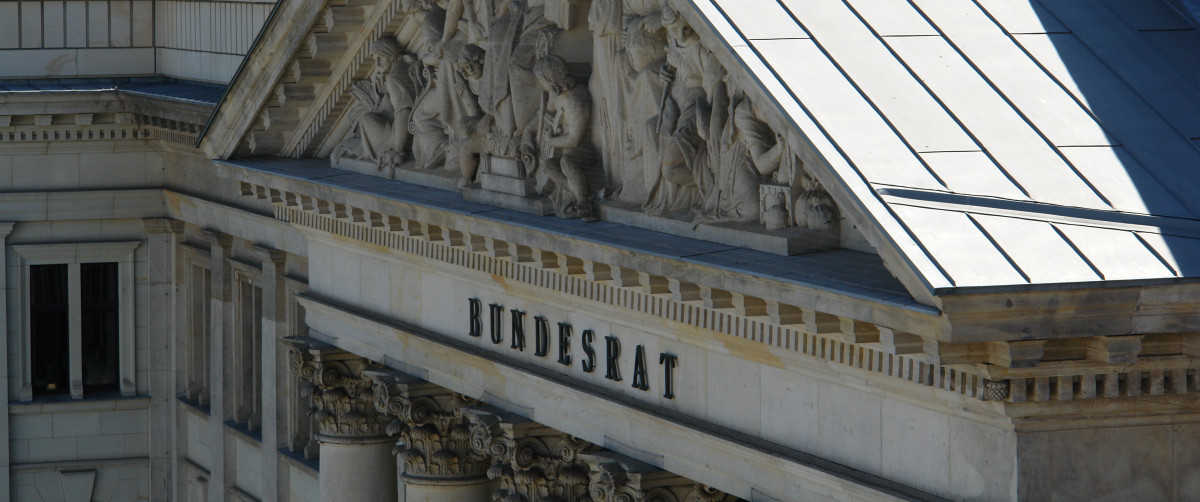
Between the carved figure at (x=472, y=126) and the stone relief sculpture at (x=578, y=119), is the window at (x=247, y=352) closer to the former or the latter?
the stone relief sculpture at (x=578, y=119)

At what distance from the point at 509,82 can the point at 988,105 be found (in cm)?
498

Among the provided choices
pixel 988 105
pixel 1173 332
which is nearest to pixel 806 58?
pixel 988 105

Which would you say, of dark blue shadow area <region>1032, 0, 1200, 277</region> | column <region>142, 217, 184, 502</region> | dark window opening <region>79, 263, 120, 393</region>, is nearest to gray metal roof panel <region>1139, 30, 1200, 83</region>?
dark blue shadow area <region>1032, 0, 1200, 277</region>

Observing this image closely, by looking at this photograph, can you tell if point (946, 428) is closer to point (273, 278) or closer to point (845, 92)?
point (845, 92)

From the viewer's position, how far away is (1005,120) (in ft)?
36.0

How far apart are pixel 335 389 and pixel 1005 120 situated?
10.6 metres

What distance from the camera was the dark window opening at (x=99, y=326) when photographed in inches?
1136

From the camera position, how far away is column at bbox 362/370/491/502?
18047mm

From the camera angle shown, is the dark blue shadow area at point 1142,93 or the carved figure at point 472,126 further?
the carved figure at point 472,126

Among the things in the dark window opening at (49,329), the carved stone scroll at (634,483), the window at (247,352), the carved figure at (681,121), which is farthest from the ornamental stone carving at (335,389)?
the dark window opening at (49,329)

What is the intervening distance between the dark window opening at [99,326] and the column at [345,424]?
9.83 m

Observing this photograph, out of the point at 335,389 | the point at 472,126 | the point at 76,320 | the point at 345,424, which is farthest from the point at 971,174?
the point at 76,320

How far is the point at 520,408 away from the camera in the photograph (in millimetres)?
15773

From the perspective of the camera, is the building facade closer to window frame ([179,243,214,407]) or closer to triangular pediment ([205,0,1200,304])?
triangular pediment ([205,0,1200,304])
